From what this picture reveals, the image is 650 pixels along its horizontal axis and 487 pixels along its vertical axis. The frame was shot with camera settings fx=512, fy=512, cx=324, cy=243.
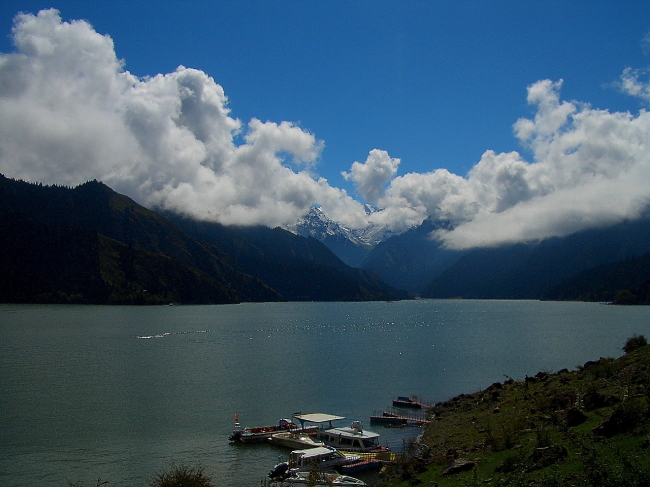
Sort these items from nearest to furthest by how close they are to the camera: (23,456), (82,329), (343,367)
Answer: (23,456)
(343,367)
(82,329)

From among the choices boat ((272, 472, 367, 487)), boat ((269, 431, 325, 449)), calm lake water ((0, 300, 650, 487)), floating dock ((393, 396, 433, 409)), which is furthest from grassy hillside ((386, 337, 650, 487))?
floating dock ((393, 396, 433, 409))

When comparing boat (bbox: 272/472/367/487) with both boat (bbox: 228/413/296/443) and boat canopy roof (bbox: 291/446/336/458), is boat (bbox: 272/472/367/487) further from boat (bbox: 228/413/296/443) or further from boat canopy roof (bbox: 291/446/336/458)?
boat (bbox: 228/413/296/443)

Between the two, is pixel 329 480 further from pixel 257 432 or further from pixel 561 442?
pixel 561 442

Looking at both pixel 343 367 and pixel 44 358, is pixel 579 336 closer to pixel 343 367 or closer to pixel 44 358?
pixel 343 367

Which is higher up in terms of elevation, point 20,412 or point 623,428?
point 623,428

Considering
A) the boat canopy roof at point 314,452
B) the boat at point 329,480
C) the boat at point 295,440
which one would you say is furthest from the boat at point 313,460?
the boat at point 295,440

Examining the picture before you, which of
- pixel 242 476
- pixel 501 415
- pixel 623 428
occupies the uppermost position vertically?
pixel 623 428

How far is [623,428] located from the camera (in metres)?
23.6

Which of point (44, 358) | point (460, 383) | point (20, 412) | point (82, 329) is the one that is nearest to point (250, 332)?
point (82, 329)

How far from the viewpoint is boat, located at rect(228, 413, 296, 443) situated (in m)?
52.3

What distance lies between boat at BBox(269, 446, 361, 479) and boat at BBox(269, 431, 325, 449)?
358cm

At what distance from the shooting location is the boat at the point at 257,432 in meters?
52.3

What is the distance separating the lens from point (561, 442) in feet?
84.8

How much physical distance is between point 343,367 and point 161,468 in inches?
2334
